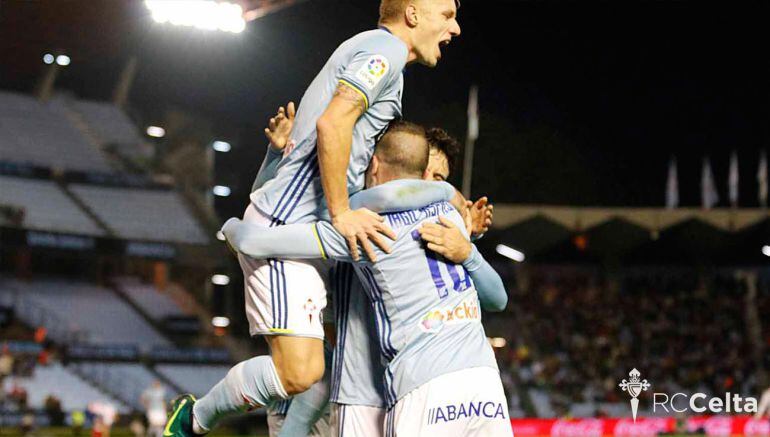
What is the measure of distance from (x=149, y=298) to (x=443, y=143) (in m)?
25.1

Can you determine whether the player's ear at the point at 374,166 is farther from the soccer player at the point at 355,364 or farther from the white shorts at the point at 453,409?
the white shorts at the point at 453,409

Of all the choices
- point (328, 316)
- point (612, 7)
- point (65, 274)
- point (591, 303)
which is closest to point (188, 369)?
point (65, 274)

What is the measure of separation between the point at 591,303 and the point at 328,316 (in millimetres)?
27265

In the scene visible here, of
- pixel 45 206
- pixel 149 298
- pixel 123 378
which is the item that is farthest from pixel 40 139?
pixel 123 378

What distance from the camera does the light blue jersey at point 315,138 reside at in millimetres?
3713

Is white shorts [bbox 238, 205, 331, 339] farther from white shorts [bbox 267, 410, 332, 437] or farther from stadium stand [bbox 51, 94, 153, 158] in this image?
stadium stand [bbox 51, 94, 153, 158]

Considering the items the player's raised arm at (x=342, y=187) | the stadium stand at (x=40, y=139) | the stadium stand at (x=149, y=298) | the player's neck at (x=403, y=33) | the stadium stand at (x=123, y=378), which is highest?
the stadium stand at (x=40, y=139)

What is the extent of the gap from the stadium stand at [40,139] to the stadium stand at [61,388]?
762 cm

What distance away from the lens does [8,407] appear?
21422mm

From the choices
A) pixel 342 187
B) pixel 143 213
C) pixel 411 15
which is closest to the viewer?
pixel 342 187

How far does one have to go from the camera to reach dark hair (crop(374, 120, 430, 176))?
3.62 meters

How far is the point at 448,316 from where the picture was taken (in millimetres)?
3490

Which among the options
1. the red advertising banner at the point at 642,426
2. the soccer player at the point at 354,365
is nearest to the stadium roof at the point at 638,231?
the red advertising banner at the point at 642,426

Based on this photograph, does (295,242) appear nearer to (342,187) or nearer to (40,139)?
(342,187)
